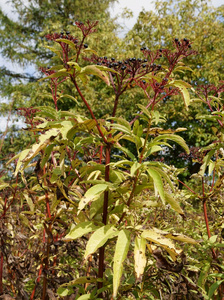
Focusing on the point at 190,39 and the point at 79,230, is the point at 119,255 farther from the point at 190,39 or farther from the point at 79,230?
the point at 190,39

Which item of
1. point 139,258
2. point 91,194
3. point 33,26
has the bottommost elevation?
point 139,258

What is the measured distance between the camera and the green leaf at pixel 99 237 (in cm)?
94

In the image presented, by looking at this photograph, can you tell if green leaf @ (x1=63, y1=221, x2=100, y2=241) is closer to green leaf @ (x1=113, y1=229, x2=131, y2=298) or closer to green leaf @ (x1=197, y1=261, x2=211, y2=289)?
green leaf @ (x1=113, y1=229, x2=131, y2=298)

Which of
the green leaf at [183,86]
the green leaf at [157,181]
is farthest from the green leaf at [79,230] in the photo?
the green leaf at [183,86]

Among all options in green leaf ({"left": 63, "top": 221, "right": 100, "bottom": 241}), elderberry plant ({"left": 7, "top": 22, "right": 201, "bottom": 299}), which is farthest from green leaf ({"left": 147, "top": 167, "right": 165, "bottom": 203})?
green leaf ({"left": 63, "top": 221, "right": 100, "bottom": 241})

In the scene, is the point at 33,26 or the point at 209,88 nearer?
the point at 209,88

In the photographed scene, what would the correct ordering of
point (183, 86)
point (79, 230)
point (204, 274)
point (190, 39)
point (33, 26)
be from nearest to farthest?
1. point (79, 230)
2. point (183, 86)
3. point (204, 274)
4. point (190, 39)
5. point (33, 26)

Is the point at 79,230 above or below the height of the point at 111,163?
below

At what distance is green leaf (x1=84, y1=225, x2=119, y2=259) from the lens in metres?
0.94

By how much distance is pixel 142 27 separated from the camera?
42.7 ft

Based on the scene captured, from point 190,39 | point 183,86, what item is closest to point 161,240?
point 183,86

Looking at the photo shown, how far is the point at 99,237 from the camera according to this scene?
3.23 feet

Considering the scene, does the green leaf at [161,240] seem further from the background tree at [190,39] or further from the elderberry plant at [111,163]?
the background tree at [190,39]

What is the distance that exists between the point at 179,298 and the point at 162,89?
91 centimetres
